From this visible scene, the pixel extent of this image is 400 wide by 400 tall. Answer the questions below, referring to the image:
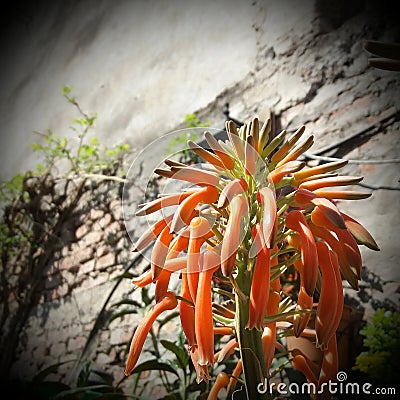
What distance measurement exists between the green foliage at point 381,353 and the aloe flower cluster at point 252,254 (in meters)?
0.29

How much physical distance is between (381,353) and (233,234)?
648 millimetres

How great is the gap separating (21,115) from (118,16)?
58.2 inches

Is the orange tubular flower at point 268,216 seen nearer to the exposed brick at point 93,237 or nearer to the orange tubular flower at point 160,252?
the orange tubular flower at point 160,252

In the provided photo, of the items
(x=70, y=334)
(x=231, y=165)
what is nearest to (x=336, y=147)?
(x=231, y=165)

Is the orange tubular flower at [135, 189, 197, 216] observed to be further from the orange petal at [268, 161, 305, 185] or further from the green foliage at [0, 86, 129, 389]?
the green foliage at [0, 86, 129, 389]

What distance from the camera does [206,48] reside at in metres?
2.54

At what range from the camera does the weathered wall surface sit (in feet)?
5.05

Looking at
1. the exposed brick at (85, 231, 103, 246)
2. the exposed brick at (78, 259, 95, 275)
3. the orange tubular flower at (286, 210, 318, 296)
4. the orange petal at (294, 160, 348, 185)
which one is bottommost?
the orange tubular flower at (286, 210, 318, 296)

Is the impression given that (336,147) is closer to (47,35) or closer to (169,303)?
(169,303)

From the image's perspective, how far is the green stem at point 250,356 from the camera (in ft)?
2.13

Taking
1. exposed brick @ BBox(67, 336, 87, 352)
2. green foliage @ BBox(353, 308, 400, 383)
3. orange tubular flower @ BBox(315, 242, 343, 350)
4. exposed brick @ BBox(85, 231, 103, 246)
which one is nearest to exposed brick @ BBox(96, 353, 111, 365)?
exposed brick @ BBox(67, 336, 87, 352)

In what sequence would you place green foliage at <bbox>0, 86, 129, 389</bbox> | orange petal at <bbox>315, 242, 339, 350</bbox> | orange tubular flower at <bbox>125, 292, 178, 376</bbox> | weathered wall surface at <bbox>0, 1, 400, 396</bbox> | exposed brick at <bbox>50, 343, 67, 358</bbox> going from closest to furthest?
orange petal at <bbox>315, 242, 339, 350</bbox>, orange tubular flower at <bbox>125, 292, 178, 376</bbox>, weathered wall surface at <bbox>0, 1, 400, 396</bbox>, exposed brick at <bbox>50, 343, 67, 358</bbox>, green foliage at <bbox>0, 86, 129, 389</bbox>

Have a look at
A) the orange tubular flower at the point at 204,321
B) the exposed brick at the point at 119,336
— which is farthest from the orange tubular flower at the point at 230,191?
the exposed brick at the point at 119,336

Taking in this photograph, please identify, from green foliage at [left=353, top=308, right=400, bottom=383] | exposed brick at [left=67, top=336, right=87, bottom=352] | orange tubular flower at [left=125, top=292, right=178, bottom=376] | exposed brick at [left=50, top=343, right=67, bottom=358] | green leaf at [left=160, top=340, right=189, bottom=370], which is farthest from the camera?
exposed brick at [left=50, top=343, right=67, bottom=358]
